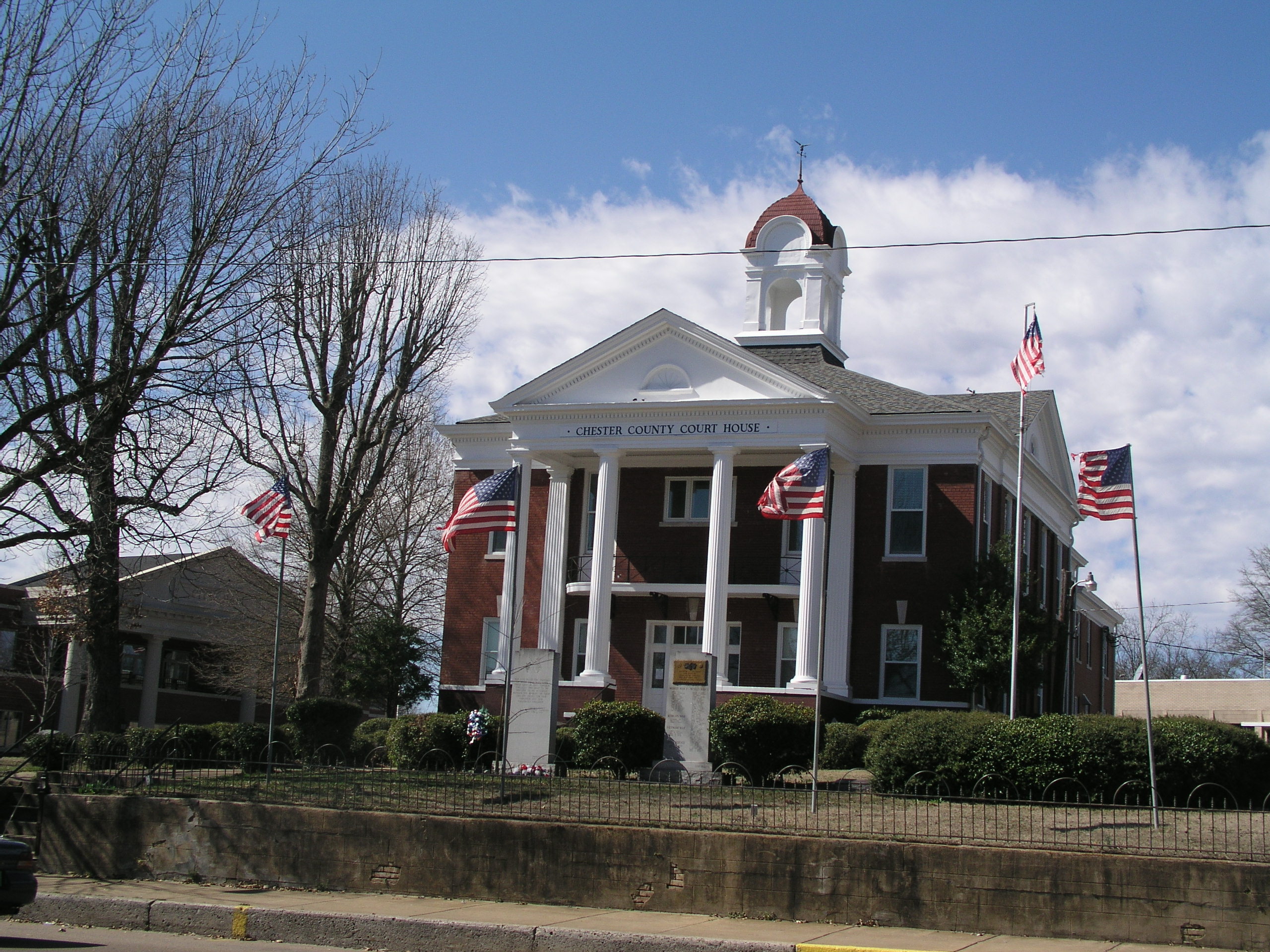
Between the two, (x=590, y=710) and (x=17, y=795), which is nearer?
(x=17, y=795)

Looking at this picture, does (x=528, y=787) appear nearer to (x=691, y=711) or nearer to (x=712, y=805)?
(x=712, y=805)

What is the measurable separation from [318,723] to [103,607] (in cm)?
438

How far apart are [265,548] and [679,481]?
21.7 metres

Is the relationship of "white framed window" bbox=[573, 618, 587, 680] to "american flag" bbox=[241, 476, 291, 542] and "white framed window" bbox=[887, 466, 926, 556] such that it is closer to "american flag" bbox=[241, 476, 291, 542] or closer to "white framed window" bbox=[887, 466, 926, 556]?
"white framed window" bbox=[887, 466, 926, 556]

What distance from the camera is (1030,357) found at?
29.0m

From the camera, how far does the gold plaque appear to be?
903 inches

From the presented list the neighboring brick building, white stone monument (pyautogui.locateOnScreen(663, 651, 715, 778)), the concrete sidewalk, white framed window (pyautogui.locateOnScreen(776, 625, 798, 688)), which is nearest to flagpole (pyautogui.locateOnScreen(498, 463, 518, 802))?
white stone monument (pyautogui.locateOnScreen(663, 651, 715, 778))

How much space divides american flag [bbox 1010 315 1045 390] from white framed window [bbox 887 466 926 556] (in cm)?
459

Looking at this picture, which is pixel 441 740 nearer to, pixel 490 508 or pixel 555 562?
pixel 490 508

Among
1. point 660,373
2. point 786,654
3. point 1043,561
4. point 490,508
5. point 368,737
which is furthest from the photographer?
point 1043,561

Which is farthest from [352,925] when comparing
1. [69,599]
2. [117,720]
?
[69,599]

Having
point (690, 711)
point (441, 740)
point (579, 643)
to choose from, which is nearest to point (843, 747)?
point (690, 711)

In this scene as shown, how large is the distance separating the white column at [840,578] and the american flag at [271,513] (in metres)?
13.2

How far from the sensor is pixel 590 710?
24.7m
